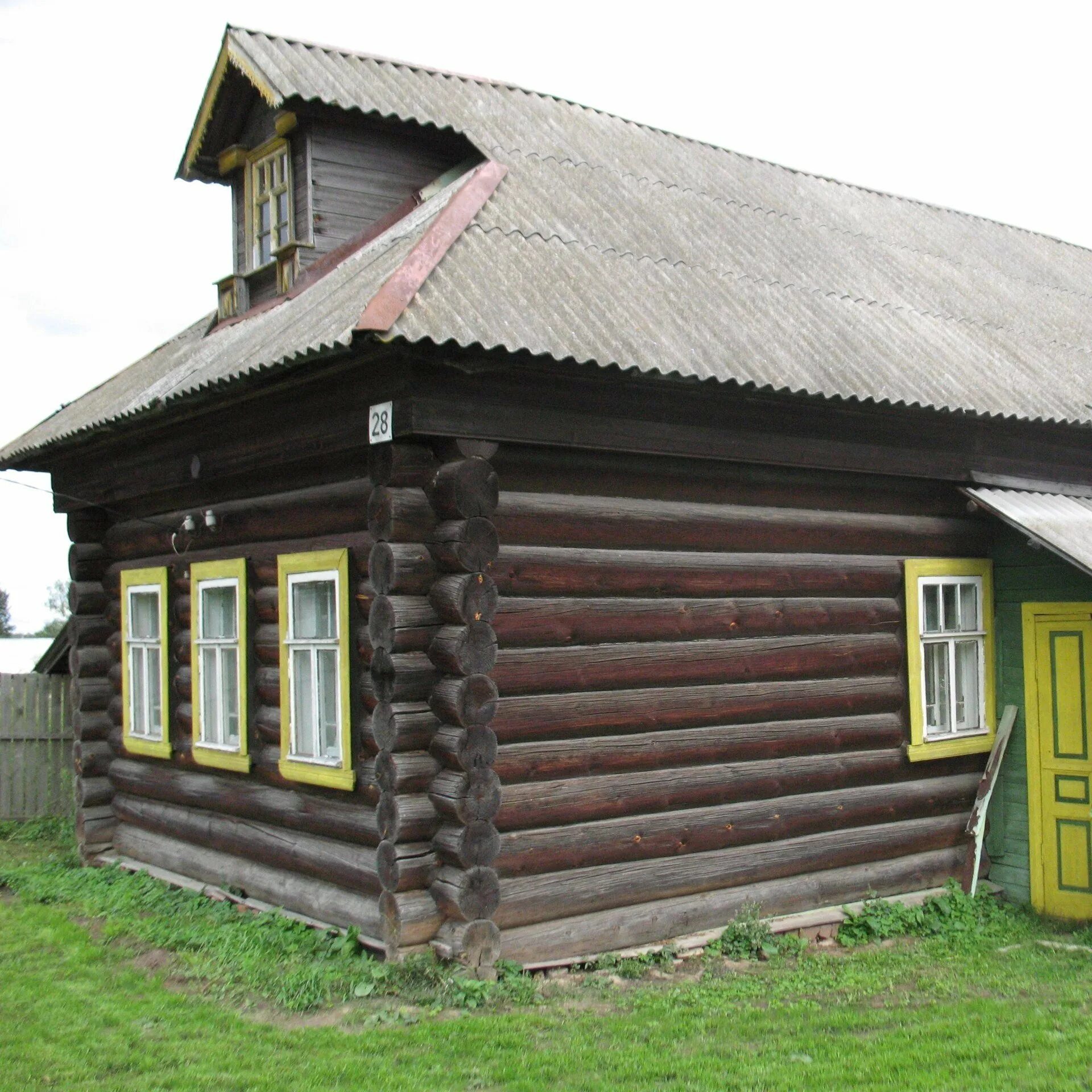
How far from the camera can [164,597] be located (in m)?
10.6

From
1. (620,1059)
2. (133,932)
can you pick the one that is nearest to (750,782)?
(620,1059)

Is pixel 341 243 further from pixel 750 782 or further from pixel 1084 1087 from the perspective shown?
pixel 1084 1087

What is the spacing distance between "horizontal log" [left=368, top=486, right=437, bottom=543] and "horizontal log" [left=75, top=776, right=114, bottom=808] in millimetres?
5517

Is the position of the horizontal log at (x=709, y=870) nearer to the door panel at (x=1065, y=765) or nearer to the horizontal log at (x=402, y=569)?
the door panel at (x=1065, y=765)

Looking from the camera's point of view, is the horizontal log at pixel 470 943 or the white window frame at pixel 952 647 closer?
the horizontal log at pixel 470 943

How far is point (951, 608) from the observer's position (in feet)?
33.1

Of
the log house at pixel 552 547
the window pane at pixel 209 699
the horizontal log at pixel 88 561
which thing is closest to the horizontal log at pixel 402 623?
the log house at pixel 552 547

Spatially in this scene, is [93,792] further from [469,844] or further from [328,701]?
[469,844]

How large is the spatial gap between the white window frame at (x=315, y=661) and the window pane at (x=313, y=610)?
14mm

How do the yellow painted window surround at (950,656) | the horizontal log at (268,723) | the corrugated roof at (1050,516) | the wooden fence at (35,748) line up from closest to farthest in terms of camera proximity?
the corrugated roof at (1050,516)
the horizontal log at (268,723)
the yellow painted window surround at (950,656)
the wooden fence at (35,748)

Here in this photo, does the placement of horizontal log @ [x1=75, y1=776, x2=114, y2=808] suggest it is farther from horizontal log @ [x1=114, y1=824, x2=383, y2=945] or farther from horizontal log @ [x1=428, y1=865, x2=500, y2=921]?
horizontal log @ [x1=428, y1=865, x2=500, y2=921]

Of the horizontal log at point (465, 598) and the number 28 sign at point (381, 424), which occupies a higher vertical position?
the number 28 sign at point (381, 424)

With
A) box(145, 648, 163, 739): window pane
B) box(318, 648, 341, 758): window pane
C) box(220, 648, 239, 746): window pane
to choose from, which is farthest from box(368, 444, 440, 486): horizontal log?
box(145, 648, 163, 739): window pane

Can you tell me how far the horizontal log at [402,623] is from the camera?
749cm
